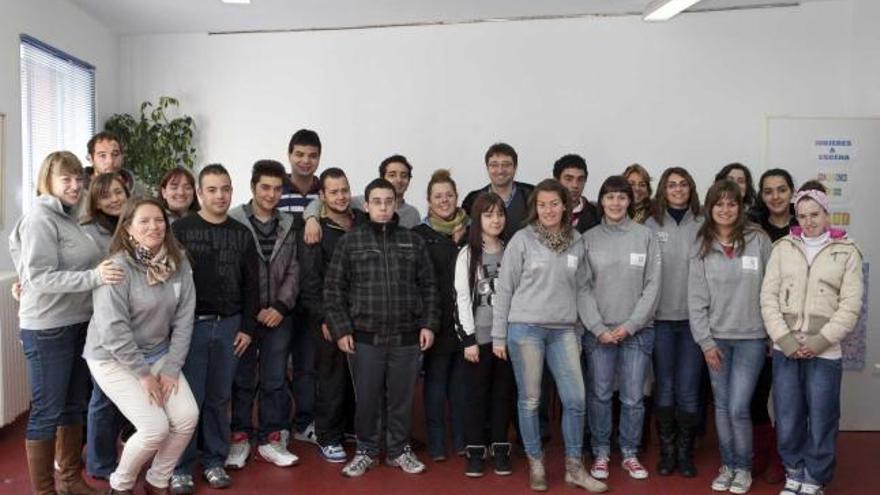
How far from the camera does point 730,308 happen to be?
3.30 metres

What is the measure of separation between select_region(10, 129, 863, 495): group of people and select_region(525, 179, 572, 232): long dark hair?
0.04 feet

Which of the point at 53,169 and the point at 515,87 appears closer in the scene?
the point at 53,169

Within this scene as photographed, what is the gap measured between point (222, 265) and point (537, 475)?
1819 mm

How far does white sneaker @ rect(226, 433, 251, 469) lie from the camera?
11.9ft

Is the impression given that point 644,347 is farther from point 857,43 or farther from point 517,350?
point 857,43

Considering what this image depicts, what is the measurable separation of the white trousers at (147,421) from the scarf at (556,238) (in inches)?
69.0

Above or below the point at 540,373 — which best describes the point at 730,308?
above

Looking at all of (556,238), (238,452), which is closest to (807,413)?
(556,238)

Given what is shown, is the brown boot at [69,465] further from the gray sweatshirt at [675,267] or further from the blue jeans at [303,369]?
the gray sweatshirt at [675,267]

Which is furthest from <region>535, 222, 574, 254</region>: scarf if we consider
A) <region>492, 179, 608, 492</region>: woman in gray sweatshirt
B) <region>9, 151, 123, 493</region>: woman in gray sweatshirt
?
<region>9, 151, 123, 493</region>: woman in gray sweatshirt

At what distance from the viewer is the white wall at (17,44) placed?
14.2ft

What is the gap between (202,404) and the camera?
3.36 metres

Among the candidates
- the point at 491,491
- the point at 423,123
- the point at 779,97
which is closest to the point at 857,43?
the point at 779,97

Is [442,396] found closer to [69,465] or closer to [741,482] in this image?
[741,482]
